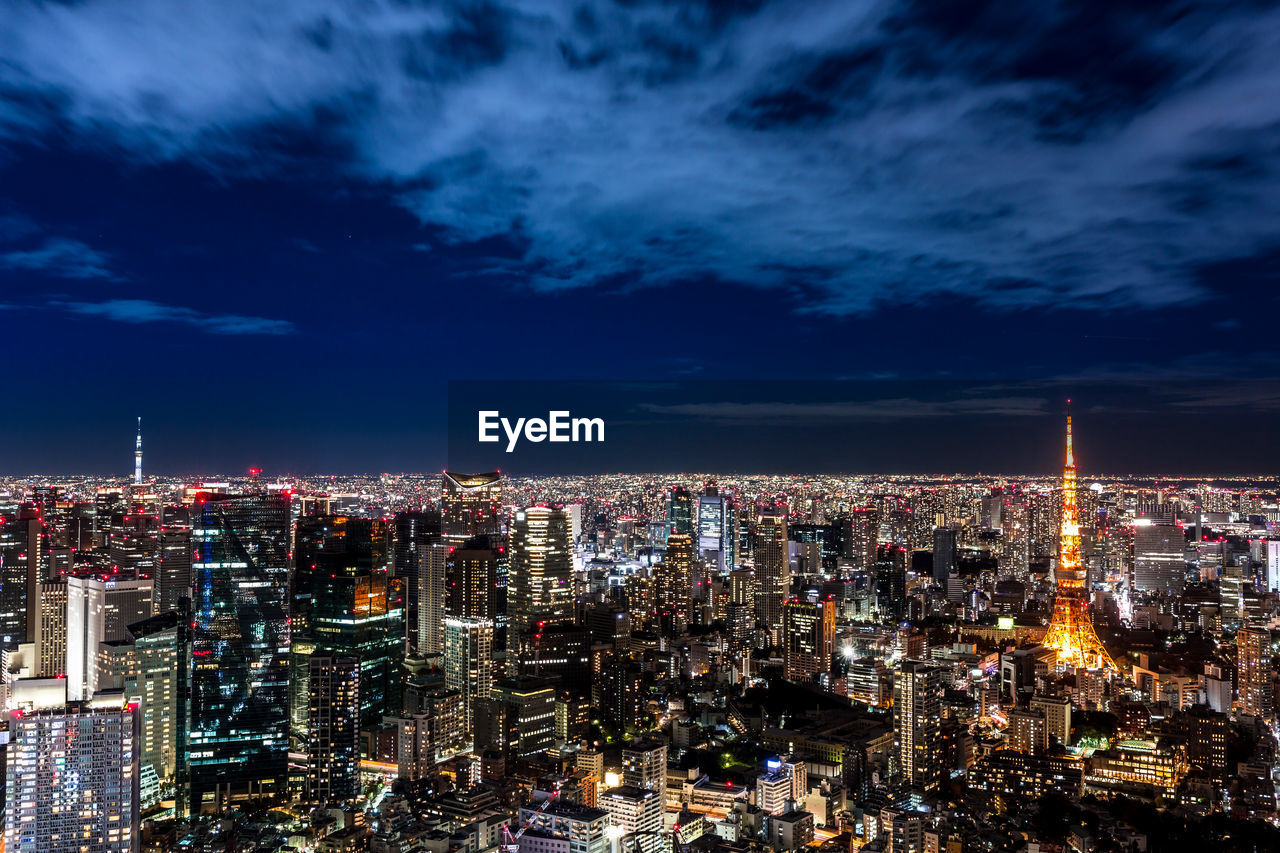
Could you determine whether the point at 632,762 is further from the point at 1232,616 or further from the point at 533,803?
the point at 1232,616

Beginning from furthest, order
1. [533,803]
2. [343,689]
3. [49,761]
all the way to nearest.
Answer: [343,689]
[533,803]
[49,761]

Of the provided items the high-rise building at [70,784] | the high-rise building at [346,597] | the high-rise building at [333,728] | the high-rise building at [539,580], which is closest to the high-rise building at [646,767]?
the high-rise building at [333,728]

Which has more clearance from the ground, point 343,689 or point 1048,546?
point 1048,546

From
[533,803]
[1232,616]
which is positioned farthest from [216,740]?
[1232,616]

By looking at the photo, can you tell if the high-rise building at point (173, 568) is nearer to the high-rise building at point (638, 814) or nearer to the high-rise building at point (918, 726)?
the high-rise building at point (638, 814)

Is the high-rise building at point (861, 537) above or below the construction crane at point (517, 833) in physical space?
above

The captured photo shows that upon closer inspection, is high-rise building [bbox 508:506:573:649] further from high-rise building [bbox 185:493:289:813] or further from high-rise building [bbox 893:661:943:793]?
high-rise building [bbox 893:661:943:793]
